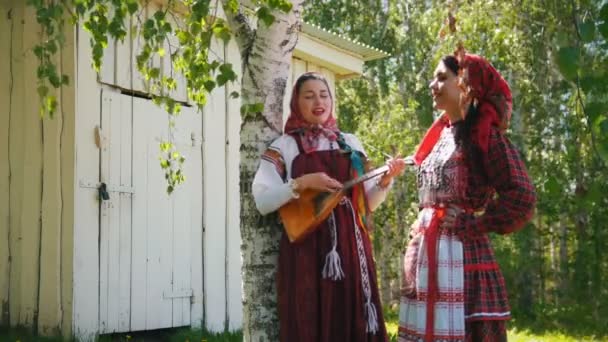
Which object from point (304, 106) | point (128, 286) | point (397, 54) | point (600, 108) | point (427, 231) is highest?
point (397, 54)

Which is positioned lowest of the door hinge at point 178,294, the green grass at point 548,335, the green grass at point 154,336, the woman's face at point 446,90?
the green grass at point 548,335

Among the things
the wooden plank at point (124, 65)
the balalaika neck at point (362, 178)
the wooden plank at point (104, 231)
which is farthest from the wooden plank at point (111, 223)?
the balalaika neck at point (362, 178)

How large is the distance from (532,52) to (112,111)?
5614 mm

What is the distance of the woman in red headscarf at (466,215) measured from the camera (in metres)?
3.32

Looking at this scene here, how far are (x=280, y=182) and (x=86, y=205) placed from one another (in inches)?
89.8

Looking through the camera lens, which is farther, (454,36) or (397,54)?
(397,54)

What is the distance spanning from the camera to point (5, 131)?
A: 19.1 feet

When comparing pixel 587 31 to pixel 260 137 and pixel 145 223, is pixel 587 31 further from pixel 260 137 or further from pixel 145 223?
pixel 145 223

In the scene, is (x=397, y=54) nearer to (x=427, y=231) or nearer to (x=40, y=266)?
(x=40, y=266)

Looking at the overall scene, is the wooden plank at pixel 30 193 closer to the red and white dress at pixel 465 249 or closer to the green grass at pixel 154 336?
the green grass at pixel 154 336

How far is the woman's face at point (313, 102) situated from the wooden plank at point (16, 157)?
2.68 metres

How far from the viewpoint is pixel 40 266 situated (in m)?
5.49

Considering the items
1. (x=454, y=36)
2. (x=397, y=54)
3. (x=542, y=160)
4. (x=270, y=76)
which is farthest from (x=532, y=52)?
(x=270, y=76)

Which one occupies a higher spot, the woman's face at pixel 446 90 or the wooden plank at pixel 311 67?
the wooden plank at pixel 311 67
